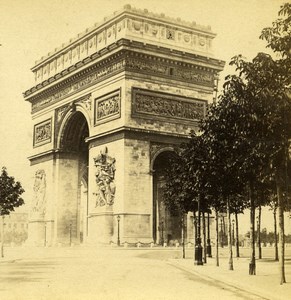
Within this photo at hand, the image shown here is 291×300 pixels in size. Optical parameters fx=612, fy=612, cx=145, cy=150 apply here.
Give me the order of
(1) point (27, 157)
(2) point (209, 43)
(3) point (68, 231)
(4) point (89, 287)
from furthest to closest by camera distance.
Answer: (1) point (27, 157), (3) point (68, 231), (2) point (209, 43), (4) point (89, 287)

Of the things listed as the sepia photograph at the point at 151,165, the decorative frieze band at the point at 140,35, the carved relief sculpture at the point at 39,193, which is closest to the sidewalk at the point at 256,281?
the sepia photograph at the point at 151,165

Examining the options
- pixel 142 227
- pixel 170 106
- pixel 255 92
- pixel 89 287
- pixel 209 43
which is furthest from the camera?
pixel 209 43

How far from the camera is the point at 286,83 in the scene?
1535 centimetres

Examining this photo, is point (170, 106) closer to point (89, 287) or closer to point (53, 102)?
point (53, 102)

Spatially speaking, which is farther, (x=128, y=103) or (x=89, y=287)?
(x=128, y=103)

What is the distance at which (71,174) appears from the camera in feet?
169

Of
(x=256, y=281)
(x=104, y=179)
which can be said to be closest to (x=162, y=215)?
(x=104, y=179)

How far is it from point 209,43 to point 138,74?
7.43m

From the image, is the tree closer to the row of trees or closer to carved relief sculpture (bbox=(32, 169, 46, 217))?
carved relief sculpture (bbox=(32, 169, 46, 217))

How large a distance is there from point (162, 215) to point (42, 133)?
51.7ft

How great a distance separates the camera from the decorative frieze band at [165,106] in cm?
4184

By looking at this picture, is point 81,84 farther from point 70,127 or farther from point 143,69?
point 143,69

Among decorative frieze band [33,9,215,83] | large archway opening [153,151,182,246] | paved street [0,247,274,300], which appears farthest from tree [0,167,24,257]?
paved street [0,247,274,300]

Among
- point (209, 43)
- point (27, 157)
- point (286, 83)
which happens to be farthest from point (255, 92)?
point (27, 157)
